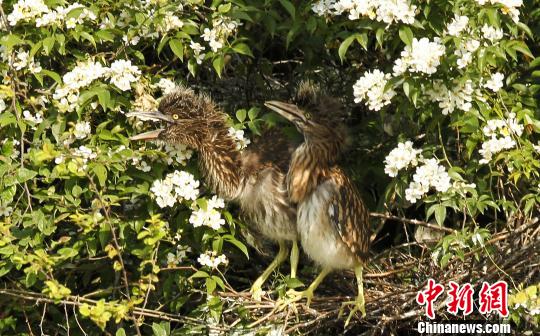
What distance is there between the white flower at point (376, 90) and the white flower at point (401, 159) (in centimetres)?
25

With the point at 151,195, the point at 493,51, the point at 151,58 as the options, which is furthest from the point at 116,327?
the point at 493,51

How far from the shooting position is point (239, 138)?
16.1ft

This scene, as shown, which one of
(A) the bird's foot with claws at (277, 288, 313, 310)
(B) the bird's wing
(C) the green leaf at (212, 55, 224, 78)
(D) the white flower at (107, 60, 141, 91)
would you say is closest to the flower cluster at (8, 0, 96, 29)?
(D) the white flower at (107, 60, 141, 91)

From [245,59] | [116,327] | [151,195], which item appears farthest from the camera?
[245,59]

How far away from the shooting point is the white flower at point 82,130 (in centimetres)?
461

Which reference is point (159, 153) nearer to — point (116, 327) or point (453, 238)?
point (116, 327)

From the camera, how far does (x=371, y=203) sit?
5434mm

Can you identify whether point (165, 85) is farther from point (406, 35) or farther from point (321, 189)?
point (406, 35)

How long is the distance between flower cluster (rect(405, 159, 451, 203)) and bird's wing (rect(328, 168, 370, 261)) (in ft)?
1.36

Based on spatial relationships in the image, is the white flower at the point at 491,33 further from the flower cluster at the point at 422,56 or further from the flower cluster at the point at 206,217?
the flower cluster at the point at 206,217

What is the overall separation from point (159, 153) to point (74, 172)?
460mm

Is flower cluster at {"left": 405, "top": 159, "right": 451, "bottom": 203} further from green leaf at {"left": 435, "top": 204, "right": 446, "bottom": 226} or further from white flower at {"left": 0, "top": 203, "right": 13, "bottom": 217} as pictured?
white flower at {"left": 0, "top": 203, "right": 13, "bottom": 217}

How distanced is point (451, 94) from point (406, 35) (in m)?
0.33

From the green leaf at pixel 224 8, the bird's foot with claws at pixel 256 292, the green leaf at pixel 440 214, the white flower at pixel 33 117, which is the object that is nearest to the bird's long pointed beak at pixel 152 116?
the white flower at pixel 33 117
